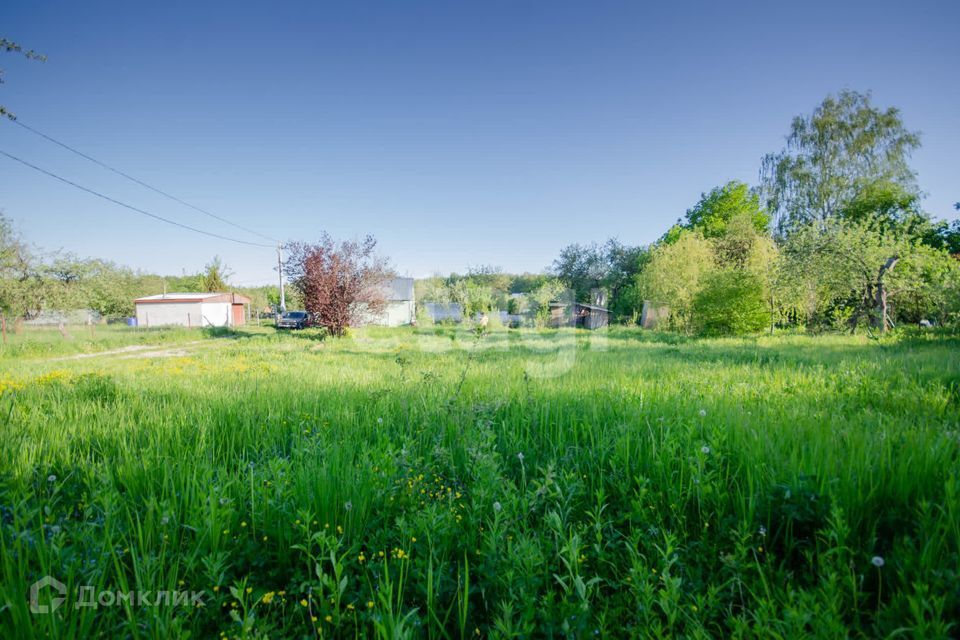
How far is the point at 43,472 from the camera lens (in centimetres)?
226

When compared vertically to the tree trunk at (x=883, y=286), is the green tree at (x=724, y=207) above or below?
above

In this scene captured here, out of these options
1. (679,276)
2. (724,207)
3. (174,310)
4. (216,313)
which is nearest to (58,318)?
(174,310)

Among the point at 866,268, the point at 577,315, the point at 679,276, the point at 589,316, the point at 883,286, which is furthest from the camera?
the point at 577,315

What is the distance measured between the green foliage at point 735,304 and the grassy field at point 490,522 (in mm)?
14003

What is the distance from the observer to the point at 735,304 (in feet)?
52.2

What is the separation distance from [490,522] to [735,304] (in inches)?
703

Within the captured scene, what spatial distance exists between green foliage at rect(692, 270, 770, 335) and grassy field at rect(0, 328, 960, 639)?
45.9 feet

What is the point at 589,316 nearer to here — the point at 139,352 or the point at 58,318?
the point at 139,352

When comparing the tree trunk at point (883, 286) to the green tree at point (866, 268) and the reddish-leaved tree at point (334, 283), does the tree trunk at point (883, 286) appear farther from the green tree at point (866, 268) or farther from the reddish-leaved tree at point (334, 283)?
the reddish-leaved tree at point (334, 283)

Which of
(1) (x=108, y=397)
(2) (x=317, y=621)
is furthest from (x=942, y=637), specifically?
(1) (x=108, y=397)

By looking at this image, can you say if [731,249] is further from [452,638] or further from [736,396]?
[452,638]

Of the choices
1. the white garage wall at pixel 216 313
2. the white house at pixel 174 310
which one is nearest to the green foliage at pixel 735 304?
the white house at pixel 174 310

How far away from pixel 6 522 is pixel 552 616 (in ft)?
8.43

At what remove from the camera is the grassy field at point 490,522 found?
1.28 meters
